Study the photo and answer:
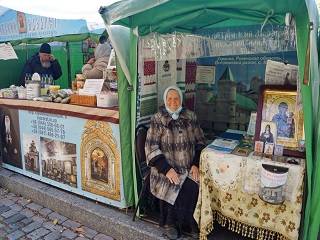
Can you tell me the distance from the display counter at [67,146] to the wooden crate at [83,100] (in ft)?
0.24

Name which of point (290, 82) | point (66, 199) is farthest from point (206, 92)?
point (66, 199)

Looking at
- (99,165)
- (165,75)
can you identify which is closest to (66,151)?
(99,165)

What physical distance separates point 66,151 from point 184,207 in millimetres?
1725

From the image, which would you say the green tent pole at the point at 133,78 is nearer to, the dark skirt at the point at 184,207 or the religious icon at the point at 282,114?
the dark skirt at the point at 184,207

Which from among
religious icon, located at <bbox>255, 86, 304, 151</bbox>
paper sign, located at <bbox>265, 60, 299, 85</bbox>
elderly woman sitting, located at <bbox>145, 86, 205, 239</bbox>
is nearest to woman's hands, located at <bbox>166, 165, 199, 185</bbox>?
elderly woman sitting, located at <bbox>145, 86, 205, 239</bbox>

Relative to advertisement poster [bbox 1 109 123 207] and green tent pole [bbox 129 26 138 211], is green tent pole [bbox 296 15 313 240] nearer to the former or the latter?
green tent pole [bbox 129 26 138 211]

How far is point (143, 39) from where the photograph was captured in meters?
3.24

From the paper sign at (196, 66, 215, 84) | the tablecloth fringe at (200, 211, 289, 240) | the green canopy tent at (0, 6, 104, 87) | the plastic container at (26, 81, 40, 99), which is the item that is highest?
the green canopy tent at (0, 6, 104, 87)

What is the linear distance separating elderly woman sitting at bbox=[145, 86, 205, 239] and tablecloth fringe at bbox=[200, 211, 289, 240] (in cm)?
26

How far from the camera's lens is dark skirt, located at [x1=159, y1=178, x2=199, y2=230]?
122 inches

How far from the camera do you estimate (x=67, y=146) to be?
4.03 meters

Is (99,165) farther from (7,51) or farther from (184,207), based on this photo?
(7,51)

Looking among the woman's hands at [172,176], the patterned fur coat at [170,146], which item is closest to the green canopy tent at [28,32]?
the patterned fur coat at [170,146]

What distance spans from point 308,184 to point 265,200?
0.36 meters
